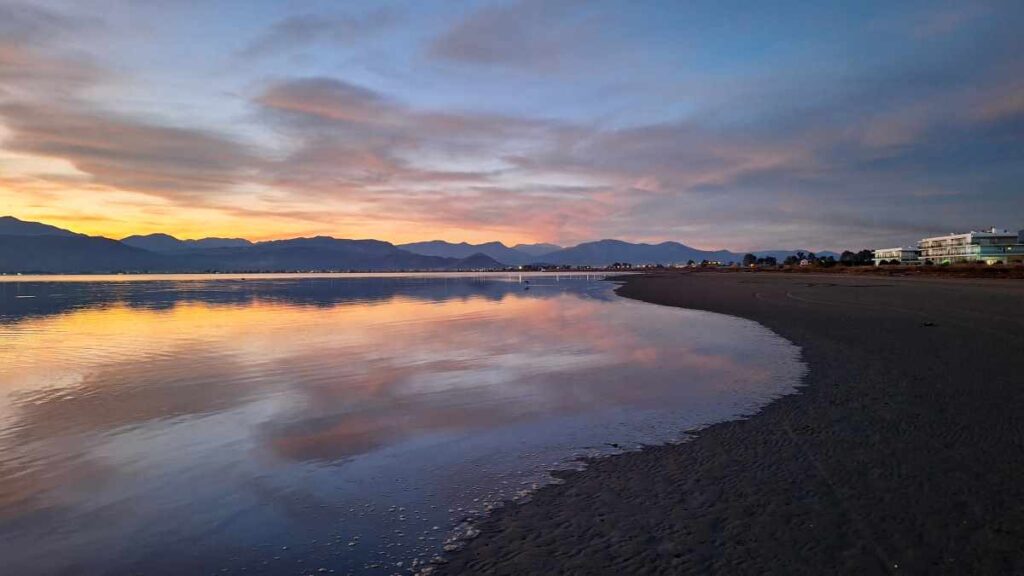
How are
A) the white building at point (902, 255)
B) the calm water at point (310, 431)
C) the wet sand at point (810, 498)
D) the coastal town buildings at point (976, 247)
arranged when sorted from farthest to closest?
the white building at point (902, 255) < the coastal town buildings at point (976, 247) < the calm water at point (310, 431) < the wet sand at point (810, 498)

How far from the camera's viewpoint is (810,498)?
680 centimetres

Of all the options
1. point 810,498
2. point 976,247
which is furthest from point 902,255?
point 810,498

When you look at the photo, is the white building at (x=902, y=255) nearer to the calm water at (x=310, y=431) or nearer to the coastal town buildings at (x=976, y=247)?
the coastal town buildings at (x=976, y=247)

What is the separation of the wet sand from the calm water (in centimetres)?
85

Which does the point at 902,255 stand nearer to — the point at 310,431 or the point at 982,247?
the point at 982,247

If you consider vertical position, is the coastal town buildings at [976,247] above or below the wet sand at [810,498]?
above

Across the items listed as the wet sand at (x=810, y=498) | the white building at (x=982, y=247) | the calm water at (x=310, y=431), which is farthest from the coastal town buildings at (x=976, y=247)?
the wet sand at (x=810, y=498)

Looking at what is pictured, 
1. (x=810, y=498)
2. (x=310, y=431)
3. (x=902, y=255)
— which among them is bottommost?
(x=310, y=431)

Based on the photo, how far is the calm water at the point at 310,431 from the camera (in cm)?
645

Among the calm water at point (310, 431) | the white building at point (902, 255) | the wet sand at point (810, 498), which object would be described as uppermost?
the white building at point (902, 255)

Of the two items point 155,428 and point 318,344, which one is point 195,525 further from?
point 318,344

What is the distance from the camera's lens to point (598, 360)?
1859 centimetres

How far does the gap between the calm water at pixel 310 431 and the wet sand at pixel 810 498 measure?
0.85 m

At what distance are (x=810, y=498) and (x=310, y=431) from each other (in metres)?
8.94
